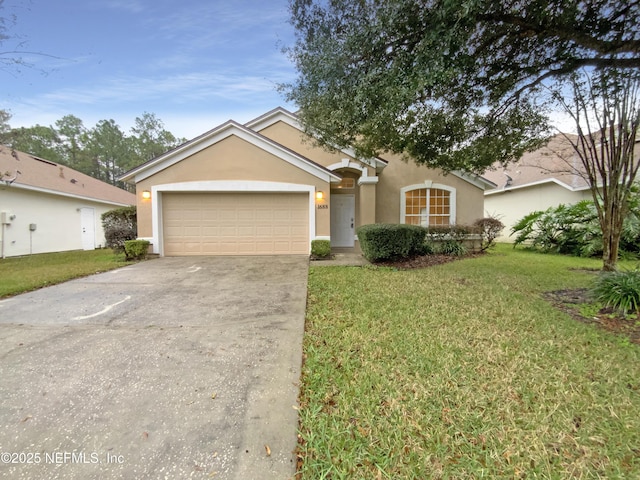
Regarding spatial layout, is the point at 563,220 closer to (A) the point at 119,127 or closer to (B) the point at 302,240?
(B) the point at 302,240

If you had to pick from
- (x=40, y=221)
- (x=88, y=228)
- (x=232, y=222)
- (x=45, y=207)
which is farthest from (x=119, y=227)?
(x=88, y=228)

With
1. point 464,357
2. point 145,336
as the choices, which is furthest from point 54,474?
point 464,357

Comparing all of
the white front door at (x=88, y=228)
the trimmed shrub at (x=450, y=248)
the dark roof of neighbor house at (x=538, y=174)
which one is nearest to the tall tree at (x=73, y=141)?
the white front door at (x=88, y=228)

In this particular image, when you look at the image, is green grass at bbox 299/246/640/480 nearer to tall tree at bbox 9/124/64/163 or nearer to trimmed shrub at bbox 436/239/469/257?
trimmed shrub at bbox 436/239/469/257

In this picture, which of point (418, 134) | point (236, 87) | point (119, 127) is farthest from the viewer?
point (119, 127)

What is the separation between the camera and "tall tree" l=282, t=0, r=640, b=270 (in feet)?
14.5

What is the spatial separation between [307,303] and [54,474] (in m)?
3.66

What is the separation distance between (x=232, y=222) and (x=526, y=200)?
1623cm

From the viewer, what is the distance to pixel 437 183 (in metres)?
12.6

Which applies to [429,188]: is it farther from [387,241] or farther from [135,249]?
[135,249]

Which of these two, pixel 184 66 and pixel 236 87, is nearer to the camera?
pixel 184 66

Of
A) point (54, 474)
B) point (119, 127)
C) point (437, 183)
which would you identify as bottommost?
point (54, 474)

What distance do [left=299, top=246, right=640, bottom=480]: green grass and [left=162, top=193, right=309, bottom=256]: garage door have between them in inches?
240

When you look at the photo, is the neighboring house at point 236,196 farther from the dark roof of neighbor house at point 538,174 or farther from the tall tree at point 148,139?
the tall tree at point 148,139
